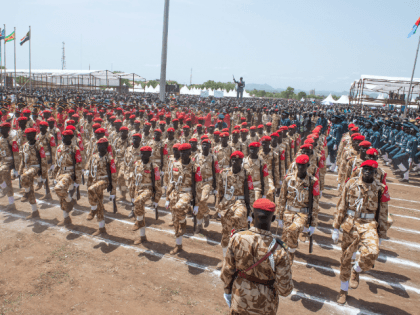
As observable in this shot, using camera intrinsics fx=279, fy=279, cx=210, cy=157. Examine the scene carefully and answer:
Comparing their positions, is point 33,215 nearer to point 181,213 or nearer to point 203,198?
point 181,213

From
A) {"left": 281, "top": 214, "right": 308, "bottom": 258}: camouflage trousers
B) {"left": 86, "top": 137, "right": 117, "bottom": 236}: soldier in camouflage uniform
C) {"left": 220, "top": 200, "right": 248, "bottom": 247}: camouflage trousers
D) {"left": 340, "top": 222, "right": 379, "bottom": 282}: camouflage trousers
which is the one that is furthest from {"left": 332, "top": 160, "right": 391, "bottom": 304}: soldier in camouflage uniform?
{"left": 86, "top": 137, "right": 117, "bottom": 236}: soldier in camouflage uniform

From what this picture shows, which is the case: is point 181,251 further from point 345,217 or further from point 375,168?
point 375,168

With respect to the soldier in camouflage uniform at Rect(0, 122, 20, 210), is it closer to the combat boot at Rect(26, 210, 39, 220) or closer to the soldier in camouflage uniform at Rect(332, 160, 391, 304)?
the combat boot at Rect(26, 210, 39, 220)

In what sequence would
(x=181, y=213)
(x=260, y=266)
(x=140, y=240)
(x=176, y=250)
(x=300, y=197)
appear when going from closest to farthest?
(x=260, y=266)
(x=300, y=197)
(x=181, y=213)
(x=176, y=250)
(x=140, y=240)

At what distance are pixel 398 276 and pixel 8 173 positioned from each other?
10.9 metres

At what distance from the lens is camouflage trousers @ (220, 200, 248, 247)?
5.88 metres

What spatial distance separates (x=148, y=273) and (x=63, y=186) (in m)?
3.46

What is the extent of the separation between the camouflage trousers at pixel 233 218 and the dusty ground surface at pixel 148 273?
900mm

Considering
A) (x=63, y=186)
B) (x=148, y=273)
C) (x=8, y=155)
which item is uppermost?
(x=8, y=155)

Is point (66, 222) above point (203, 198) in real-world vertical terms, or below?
below

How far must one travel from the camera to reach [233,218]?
19.5 ft

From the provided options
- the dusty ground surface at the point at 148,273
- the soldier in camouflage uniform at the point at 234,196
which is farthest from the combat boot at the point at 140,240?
the soldier in camouflage uniform at the point at 234,196

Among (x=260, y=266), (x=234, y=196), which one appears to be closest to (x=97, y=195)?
(x=234, y=196)

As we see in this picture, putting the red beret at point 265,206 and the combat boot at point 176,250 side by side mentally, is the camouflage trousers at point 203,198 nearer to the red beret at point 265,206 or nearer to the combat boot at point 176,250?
the combat boot at point 176,250
